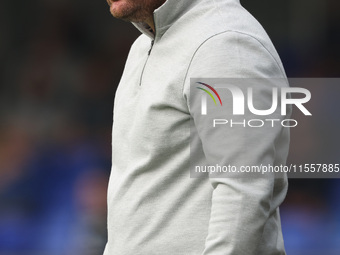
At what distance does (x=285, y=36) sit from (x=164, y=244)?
2.84 metres

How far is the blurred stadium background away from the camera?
4.02 metres

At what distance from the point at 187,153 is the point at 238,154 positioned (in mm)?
137

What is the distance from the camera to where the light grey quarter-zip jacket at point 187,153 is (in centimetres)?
142

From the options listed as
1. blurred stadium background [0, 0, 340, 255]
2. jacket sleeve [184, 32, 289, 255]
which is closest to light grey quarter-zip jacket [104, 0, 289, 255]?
jacket sleeve [184, 32, 289, 255]

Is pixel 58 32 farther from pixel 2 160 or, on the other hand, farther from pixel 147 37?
pixel 147 37

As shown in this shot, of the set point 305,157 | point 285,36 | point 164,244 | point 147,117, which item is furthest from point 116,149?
point 285,36

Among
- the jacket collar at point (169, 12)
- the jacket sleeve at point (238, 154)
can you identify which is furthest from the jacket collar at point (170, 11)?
the jacket sleeve at point (238, 154)

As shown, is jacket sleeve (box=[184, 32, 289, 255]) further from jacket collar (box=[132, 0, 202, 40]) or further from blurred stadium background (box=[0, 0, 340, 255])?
blurred stadium background (box=[0, 0, 340, 255])

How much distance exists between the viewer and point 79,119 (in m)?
4.17

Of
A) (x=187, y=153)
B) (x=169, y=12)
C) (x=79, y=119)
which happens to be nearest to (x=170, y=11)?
(x=169, y=12)

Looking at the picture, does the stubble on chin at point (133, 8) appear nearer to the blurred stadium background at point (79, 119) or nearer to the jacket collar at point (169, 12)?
the jacket collar at point (169, 12)

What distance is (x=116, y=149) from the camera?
1721mm

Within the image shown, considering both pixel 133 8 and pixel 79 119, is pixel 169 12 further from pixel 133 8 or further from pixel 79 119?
pixel 79 119

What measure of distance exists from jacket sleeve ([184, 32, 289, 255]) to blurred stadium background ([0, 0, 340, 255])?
249 centimetres
